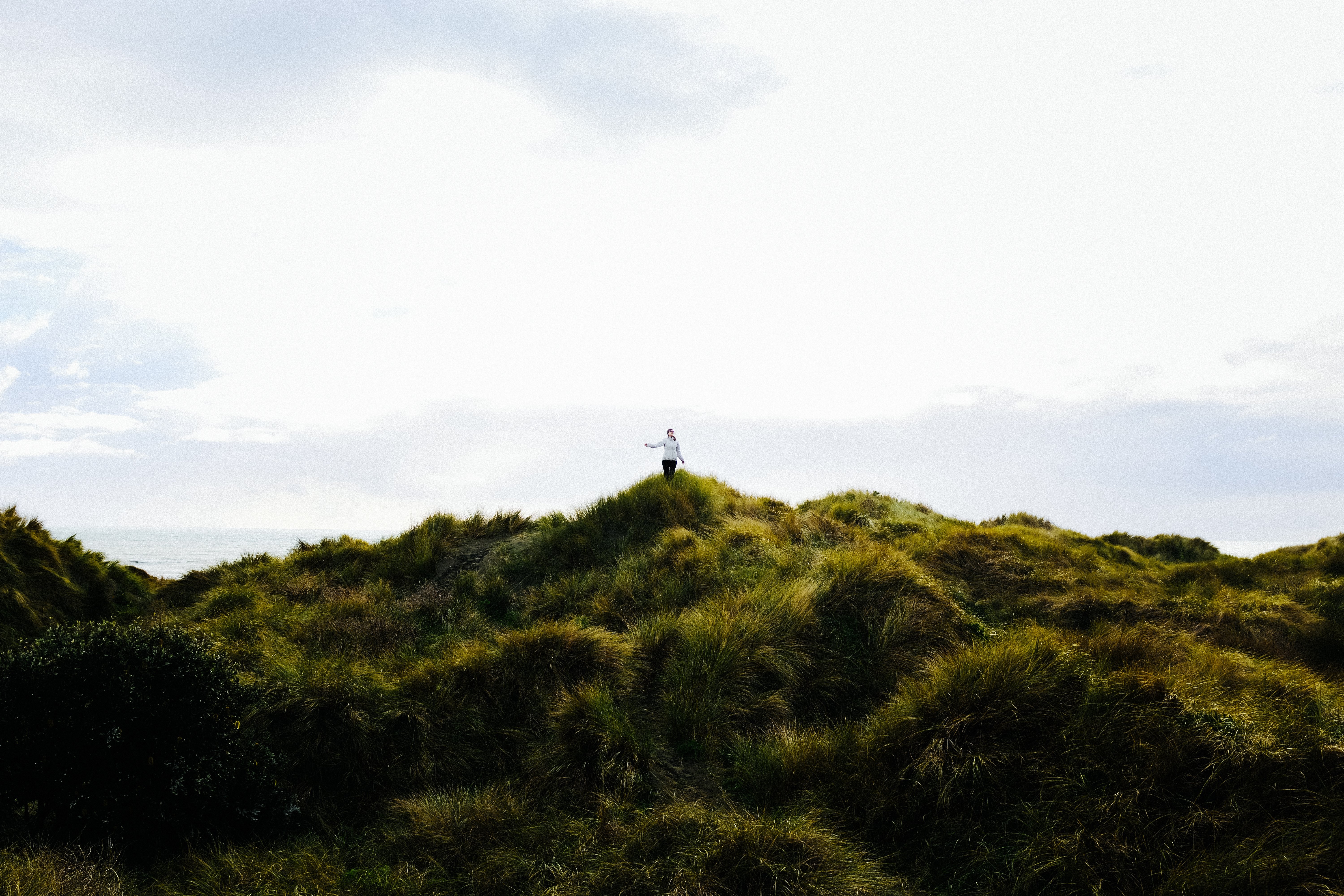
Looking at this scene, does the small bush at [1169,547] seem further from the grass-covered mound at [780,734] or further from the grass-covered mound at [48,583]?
the grass-covered mound at [48,583]

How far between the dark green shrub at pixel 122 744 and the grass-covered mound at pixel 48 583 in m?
5.23

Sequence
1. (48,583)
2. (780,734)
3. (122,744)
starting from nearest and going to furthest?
(122,744), (780,734), (48,583)

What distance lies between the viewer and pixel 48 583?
11602 millimetres

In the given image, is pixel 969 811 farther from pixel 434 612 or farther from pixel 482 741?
pixel 434 612

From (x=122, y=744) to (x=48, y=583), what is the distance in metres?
7.78

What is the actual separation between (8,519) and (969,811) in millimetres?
14955

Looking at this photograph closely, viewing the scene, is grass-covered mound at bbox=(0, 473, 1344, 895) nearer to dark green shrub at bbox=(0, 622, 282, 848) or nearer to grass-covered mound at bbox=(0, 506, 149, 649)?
dark green shrub at bbox=(0, 622, 282, 848)

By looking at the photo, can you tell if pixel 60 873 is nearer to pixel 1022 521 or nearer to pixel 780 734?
pixel 780 734

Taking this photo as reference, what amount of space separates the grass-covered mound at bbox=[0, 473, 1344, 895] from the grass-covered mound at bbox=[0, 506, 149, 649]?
3.69 ft

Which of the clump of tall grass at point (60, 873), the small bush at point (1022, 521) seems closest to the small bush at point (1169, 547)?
the small bush at point (1022, 521)

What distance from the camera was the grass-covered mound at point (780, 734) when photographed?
211 inches

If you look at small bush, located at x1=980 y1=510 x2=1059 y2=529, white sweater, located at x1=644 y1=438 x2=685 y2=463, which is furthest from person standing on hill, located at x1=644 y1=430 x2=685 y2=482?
small bush, located at x1=980 y1=510 x2=1059 y2=529

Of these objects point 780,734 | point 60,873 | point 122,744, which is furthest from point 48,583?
point 780,734

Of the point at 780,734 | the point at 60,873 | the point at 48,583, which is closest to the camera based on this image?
the point at 60,873
